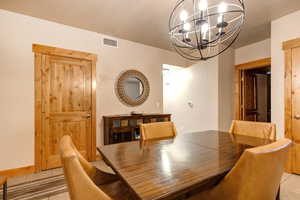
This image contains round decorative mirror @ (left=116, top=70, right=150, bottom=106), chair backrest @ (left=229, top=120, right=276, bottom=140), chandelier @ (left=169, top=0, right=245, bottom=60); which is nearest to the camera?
chandelier @ (left=169, top=0, right=245, bottom=60)

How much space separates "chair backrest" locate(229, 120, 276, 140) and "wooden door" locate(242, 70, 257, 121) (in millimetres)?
2299

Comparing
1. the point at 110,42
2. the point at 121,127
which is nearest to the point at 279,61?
the point at 121,127

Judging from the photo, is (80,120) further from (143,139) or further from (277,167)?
(277,167)

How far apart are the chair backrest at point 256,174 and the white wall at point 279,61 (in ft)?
7.21

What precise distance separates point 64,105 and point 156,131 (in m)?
1.85

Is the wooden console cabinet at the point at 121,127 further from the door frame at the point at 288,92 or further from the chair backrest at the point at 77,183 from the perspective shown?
the door frame at the point at 288,92

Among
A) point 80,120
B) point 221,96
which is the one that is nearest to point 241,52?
point 221,96

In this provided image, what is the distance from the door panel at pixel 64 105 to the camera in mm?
2701

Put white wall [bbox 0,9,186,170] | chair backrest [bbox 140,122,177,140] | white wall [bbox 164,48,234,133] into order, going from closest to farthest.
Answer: chair backrest [bbox 140,122,177,140]
white wall [bbox 0,9,186,170]
white wall [bbox 164,48,234,133]

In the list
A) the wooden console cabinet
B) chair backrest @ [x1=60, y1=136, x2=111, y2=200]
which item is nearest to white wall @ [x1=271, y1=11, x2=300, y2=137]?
the wooden console cabinet

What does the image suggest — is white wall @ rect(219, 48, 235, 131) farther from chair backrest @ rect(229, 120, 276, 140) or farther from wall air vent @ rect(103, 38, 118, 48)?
wall air vent @ rect(103, 38, 118, 48)

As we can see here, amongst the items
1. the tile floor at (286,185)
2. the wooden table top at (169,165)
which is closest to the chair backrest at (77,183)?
the wooden table top at (169,165)

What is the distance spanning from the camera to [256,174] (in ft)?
2.72

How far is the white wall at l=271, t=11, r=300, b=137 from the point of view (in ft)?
8.41
